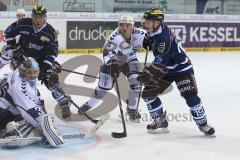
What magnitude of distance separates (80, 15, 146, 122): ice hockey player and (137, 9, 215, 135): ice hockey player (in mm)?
366

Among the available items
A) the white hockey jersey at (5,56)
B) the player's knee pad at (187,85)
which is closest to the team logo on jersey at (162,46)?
the player's knee pad at (187,85)

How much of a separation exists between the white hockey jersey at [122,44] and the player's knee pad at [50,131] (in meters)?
1.23

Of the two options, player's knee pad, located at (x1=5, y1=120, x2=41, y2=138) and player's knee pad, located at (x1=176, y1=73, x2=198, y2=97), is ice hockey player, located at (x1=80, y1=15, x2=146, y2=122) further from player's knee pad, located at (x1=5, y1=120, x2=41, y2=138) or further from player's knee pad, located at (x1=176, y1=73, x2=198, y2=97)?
player's knee pad, located at (x1=5, y1=120, x2=41, y2=138)

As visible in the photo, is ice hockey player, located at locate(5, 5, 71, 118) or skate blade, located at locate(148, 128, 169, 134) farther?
ice hockey player, located at locate(5, 5, 71, 118)

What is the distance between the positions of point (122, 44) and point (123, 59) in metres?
0.24

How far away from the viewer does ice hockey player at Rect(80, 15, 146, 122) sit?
533cm

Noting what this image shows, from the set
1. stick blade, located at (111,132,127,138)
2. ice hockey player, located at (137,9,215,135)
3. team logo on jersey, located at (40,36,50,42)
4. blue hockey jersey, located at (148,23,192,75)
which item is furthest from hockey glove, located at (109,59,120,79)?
team logo on jersey, located at (40,36,50,42)

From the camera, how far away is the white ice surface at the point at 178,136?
4.29m

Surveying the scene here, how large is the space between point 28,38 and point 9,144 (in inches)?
63.4

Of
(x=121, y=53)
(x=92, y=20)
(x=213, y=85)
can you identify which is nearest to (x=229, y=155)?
(x=121, y=53)

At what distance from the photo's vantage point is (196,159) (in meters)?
4.18

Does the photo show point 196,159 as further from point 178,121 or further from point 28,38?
point 28,38

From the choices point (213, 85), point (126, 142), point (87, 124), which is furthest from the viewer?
point (213, 85)

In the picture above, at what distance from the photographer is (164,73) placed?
16.2 ft
